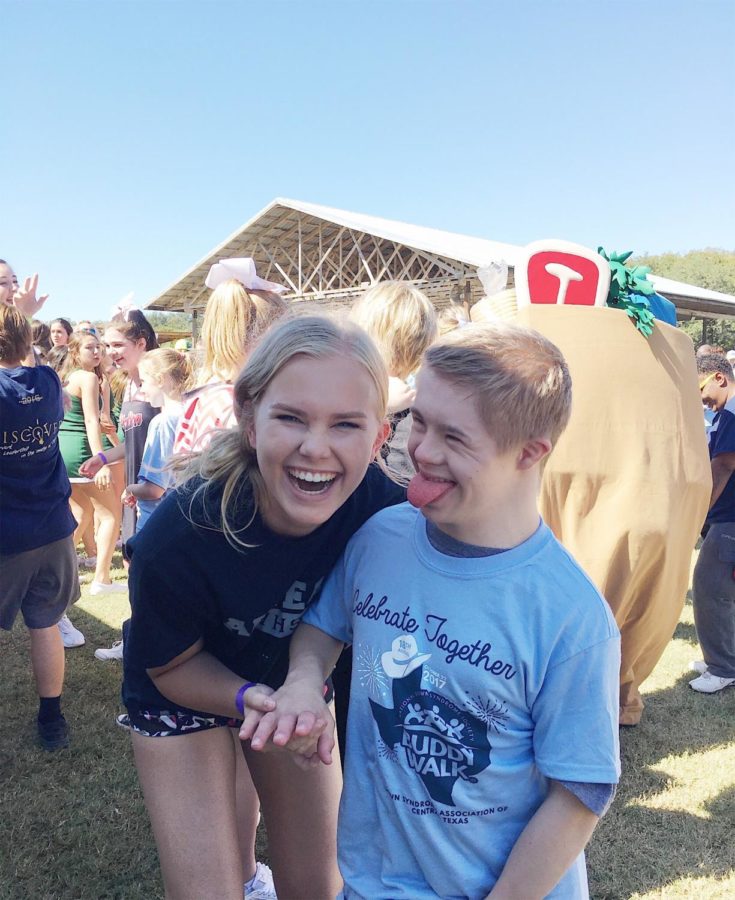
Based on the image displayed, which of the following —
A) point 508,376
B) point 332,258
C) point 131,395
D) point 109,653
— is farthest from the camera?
point 332,258

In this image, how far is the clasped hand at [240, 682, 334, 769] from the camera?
4.09 feet

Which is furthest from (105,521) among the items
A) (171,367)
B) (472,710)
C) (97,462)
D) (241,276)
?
(472,710)

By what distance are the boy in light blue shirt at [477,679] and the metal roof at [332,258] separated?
13258mm

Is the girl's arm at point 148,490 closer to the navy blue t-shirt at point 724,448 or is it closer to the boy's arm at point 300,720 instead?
the boy's arm at point 300,720

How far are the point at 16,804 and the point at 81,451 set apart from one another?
132 inches

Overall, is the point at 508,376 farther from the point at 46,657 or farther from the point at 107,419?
the point at 107,419

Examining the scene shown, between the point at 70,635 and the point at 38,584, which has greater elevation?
the point at 38,584

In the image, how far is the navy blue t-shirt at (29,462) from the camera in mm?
3197

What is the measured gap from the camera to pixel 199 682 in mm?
1535

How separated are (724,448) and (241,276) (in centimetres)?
291

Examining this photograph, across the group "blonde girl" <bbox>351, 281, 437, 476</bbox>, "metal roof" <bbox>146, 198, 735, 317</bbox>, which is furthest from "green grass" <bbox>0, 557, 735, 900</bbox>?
"metal roof" <bbox>146, 198, 735, 317</bbox>

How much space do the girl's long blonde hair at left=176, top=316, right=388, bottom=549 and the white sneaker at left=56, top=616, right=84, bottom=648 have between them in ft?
11.6

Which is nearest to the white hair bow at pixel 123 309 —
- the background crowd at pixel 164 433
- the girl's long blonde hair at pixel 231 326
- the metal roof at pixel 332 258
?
the background crowd at pixel 164 433

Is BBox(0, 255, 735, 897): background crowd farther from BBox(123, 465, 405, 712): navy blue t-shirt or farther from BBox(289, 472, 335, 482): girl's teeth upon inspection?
BBox(289, 472, 335, 482): girl's teeth
